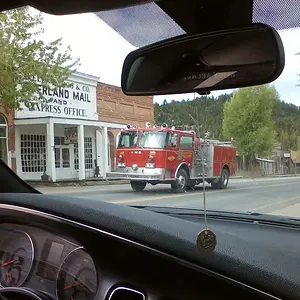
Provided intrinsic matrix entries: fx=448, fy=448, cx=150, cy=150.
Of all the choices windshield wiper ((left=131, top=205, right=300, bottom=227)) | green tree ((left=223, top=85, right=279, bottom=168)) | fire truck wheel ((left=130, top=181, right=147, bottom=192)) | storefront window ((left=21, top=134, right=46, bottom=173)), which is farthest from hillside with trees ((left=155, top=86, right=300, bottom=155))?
storefront window ((left=21, top=134, right=46, bottom=173))

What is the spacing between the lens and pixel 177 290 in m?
1.22

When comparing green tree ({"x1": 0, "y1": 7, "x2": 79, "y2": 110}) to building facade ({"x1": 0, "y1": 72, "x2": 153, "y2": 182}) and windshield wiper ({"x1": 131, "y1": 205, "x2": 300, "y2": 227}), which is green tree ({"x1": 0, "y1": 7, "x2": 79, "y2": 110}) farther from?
windshield wiper ({"x1": 131, "y1": 205, "x2": 300, "y2": 227})

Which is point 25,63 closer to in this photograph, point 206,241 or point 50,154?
point 50,154

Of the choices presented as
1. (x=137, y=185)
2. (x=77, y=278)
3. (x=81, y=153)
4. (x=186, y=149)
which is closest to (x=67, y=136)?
(x=81, y=153)

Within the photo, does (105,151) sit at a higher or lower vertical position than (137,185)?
higher

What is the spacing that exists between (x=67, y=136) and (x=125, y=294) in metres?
2.08

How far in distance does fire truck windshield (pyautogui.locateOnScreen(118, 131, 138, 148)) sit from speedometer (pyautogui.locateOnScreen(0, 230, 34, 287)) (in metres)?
1.12

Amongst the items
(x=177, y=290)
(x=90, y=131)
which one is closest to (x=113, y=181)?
(x=90, y=131)

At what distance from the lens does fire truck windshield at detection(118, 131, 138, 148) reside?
9.49 feet

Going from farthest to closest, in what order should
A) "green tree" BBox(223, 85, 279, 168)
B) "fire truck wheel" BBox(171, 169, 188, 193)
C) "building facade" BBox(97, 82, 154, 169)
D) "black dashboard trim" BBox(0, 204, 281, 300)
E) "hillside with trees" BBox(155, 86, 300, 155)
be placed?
"building facade" BBox(97, 82, 154, 169) < "fire truck wheel" BBox(171, 169, 188, 193) < "green tree" BBox(223, 85, 279, 168) < "hillside with trees" BBox(155, 86, 300, 155) < "black dashboard trim" BBox(0, 204, 281, 300)

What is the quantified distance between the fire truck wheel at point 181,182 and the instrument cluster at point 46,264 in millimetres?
1067

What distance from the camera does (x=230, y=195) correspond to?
127 inches

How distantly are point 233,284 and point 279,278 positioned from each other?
5.1 inches

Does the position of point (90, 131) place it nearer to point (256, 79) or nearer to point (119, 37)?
point (119, 37)
